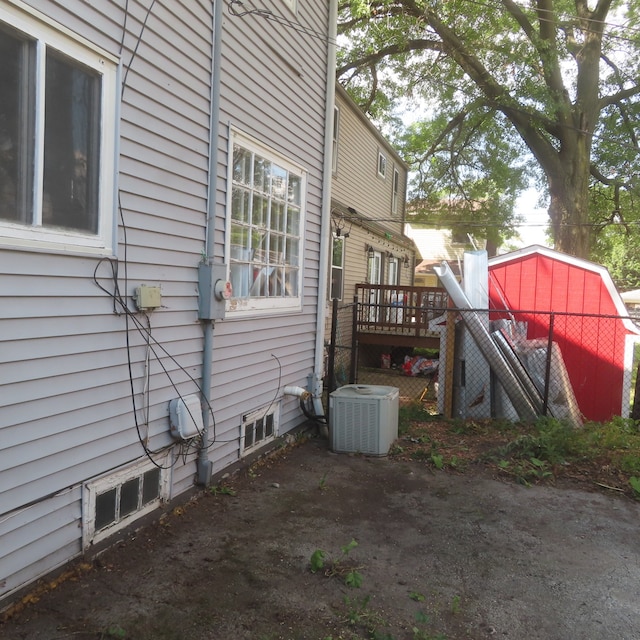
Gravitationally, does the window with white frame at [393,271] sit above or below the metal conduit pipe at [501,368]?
above

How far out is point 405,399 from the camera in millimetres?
10703

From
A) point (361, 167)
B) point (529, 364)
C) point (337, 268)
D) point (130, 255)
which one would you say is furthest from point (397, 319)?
point (130, 255)

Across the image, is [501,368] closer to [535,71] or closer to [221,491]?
[221,491]

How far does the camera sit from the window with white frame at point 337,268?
12.6m

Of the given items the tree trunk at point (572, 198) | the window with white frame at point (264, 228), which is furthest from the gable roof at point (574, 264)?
the tree trunk at point (572, 198)

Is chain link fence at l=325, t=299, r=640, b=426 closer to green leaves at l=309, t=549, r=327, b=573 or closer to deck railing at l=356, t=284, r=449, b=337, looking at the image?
green leaves at l=309, t=549, r=327, b=573

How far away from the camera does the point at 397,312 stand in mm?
14062

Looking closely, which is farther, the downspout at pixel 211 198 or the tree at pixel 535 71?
the tree at pixel 535 71

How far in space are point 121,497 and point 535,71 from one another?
46.9 feet

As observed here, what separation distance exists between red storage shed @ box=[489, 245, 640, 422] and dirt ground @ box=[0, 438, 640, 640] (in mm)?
3818

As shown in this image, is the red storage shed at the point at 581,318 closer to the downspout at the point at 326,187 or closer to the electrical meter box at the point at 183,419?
the downspout at the point at 326,187

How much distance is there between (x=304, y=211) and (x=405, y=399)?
223 inches

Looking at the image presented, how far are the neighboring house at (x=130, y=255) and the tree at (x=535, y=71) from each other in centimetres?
1005

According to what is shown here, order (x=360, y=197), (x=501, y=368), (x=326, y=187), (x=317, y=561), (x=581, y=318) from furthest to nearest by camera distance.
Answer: (x=360, y=197)
(x=581, y=318)
(x=501, y=368)
(x=326, y=187)
(x=317, y=561)
